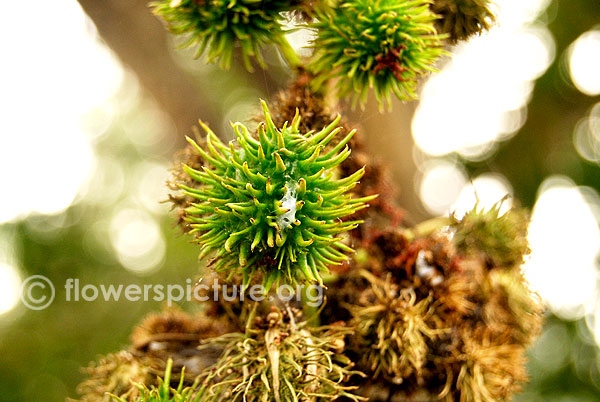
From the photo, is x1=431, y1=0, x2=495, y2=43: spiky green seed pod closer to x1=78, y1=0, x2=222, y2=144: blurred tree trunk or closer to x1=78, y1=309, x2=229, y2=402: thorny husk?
x1=78, y1=309, x2=229, y2=402: thorny husk

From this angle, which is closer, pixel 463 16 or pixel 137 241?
pixel 463 16

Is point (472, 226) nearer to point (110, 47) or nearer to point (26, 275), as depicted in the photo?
point (110, 47)

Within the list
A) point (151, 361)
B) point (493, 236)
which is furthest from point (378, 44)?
point (151, 361)

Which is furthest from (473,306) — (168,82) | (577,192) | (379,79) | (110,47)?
(577,192)
